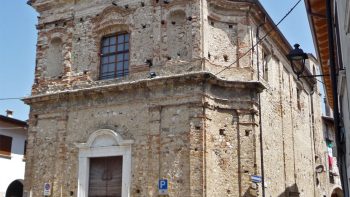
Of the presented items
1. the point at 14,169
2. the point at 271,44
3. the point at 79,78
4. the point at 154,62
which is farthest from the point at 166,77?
the point at 14,169

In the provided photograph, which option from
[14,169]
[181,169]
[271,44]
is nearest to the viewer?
[181,169]

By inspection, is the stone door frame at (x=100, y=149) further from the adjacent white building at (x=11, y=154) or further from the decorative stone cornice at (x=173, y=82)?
the adjacent white building at (x=11, y=154)

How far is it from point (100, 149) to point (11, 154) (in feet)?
30.4

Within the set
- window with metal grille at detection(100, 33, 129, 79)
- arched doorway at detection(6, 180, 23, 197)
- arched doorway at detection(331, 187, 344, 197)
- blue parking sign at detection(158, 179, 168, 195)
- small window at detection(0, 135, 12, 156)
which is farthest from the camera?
arched doorway at detection(331, 187, 344, 197)

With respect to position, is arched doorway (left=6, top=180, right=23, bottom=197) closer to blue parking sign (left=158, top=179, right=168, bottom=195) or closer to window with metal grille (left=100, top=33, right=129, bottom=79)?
window with metal grille (left=100, top=33, right=129, bottom=79)

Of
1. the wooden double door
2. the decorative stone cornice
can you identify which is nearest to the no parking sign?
the wooden double door

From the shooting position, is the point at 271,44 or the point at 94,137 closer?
the point at 94,137

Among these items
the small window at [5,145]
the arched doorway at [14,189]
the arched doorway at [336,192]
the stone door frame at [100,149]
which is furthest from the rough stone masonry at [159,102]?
the arched doorway at [336,192]

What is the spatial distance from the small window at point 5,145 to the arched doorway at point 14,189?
5.87ft

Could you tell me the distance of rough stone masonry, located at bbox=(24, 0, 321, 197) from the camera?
13.4m

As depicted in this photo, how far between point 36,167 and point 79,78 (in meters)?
3.43

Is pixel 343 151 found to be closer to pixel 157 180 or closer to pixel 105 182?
pixel 157 180

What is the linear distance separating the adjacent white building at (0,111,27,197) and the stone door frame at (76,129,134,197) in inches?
326

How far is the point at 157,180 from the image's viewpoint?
13328 millimetres
